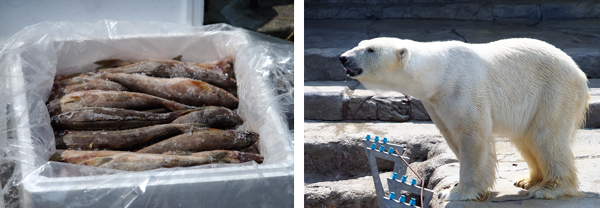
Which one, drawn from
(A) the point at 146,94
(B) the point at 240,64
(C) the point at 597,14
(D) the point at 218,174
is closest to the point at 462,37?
(C) the point at 597,14

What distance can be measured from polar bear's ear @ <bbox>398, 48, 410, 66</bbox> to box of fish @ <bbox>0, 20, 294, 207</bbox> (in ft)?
1.95

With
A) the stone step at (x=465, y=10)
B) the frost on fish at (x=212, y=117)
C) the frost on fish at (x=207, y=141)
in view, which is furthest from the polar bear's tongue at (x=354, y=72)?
the stone step at (x=465, y=10)

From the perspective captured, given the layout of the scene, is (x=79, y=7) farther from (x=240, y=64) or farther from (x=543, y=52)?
(x=543, y=52)

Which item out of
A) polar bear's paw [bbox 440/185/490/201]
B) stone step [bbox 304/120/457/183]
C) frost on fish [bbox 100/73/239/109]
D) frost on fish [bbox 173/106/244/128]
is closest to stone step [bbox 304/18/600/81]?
stone step [bbox 304/120/457/183]

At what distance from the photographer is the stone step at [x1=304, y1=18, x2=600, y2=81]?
423 cm

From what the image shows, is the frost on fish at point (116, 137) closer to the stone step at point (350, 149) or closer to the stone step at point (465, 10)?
the stone step at point (350, 149)

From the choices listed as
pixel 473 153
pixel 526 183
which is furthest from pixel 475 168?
pixel 526 183

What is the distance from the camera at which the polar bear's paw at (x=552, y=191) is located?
2189 mm

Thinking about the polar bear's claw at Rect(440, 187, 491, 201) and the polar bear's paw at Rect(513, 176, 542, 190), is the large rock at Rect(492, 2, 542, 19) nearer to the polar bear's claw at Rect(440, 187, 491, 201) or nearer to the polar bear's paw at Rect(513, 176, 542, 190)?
the polar bear's paw at Rect(513, 176, 542, 190)

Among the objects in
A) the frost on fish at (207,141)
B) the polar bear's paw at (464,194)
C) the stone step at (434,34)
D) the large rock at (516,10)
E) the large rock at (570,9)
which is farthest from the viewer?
the large rock at (516,10)

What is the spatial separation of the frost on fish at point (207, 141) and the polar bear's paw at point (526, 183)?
1334 millimetres

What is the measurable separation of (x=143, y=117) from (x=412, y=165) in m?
1.71

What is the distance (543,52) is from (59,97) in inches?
96.1

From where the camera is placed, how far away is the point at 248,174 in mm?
1880
